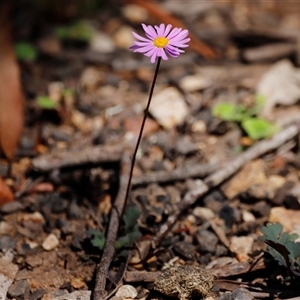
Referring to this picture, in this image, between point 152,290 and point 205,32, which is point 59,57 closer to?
point 205,32

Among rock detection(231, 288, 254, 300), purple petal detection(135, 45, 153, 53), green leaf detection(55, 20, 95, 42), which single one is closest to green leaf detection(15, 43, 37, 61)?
green leaf detection(55, 20, 95, 42)

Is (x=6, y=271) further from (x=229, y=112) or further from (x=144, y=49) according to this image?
(x=229, y=112)

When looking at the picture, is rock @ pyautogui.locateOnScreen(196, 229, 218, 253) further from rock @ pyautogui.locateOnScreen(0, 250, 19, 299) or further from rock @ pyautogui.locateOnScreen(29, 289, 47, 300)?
rock @ pyautogui.locateOnScreen(0, 250, 19, 299)

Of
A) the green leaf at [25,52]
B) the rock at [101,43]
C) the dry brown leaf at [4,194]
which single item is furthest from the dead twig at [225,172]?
the green leaf at [25,52]

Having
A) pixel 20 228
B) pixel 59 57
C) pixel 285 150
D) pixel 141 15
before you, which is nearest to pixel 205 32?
pixel 141 15

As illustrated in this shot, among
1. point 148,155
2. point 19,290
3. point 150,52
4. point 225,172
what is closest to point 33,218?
point 19,290

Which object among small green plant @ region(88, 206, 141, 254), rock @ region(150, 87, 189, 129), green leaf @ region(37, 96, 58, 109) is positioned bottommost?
small green plant @ region(88, 206, 141, 254)
